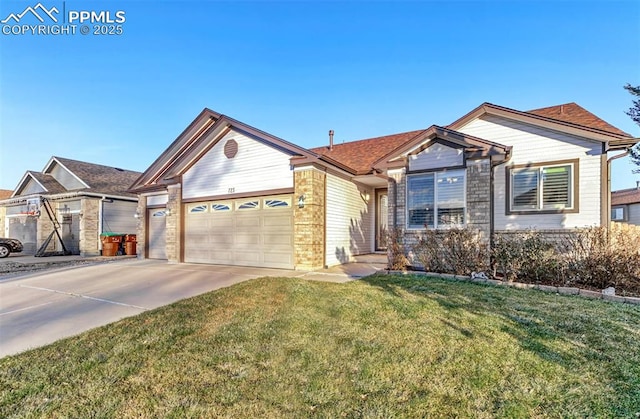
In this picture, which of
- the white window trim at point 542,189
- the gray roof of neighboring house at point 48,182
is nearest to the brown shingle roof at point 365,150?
the white window trim at point 542,189

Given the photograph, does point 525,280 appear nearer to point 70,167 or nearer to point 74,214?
point 74,214

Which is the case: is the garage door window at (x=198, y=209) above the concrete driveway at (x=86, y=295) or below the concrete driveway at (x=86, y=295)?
above

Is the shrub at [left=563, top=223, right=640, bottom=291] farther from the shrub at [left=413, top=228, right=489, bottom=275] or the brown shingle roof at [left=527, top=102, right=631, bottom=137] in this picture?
the brown shingle roof at [left=527, top=102, right=631, bottom=137]

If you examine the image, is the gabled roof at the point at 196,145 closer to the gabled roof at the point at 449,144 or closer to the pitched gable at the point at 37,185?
the gabled roof at the point at 449,144

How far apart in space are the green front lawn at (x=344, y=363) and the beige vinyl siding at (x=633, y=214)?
Result: 80.7 feet


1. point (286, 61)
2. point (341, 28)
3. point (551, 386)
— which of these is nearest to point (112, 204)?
point (286, 61)

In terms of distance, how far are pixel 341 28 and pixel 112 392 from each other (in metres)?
12.3

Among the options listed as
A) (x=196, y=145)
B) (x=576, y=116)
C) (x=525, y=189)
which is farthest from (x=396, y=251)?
(x=196, y=145)

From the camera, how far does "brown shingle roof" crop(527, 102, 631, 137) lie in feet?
28.6

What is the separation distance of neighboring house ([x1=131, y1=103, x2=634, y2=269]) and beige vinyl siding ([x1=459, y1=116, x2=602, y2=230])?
0.03 m

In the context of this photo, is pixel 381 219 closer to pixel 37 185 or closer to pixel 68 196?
pixel 68 196

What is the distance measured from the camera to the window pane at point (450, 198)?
8820mm

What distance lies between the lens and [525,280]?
300 inches

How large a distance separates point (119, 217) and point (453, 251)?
18919mm
